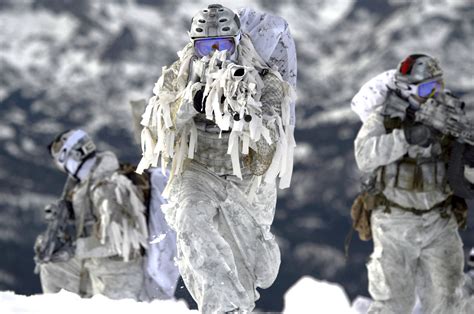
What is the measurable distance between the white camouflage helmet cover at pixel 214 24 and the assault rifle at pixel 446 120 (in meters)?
2.58

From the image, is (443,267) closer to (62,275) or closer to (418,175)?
(418,175)

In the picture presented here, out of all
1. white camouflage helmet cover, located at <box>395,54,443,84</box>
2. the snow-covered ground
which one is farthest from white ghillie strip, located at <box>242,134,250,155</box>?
white camouflage helmet cover, located at <box>395,54,443,84</box>

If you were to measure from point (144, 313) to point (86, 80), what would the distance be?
33.6m

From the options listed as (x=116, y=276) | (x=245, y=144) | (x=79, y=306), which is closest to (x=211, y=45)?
(x=245, y=144)

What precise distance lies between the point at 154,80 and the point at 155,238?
3093cm

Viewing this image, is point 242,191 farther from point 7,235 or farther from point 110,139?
point 110,139

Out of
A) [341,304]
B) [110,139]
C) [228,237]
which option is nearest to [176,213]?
[228,237]

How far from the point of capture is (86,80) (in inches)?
1662

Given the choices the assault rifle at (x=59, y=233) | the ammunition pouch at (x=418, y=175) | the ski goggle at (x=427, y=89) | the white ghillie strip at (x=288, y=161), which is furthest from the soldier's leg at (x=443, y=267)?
the assault rifle at (x=59, y=233)

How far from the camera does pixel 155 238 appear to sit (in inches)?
447

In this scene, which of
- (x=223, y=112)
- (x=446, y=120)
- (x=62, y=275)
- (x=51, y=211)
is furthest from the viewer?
(x=62, y=275)

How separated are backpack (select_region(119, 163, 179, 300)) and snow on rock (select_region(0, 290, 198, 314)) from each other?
1.59m

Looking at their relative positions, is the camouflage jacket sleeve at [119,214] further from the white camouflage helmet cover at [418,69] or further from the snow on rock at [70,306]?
the white camouflage helmet cover at [418,69]

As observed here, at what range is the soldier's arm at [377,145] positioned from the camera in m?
9.48
